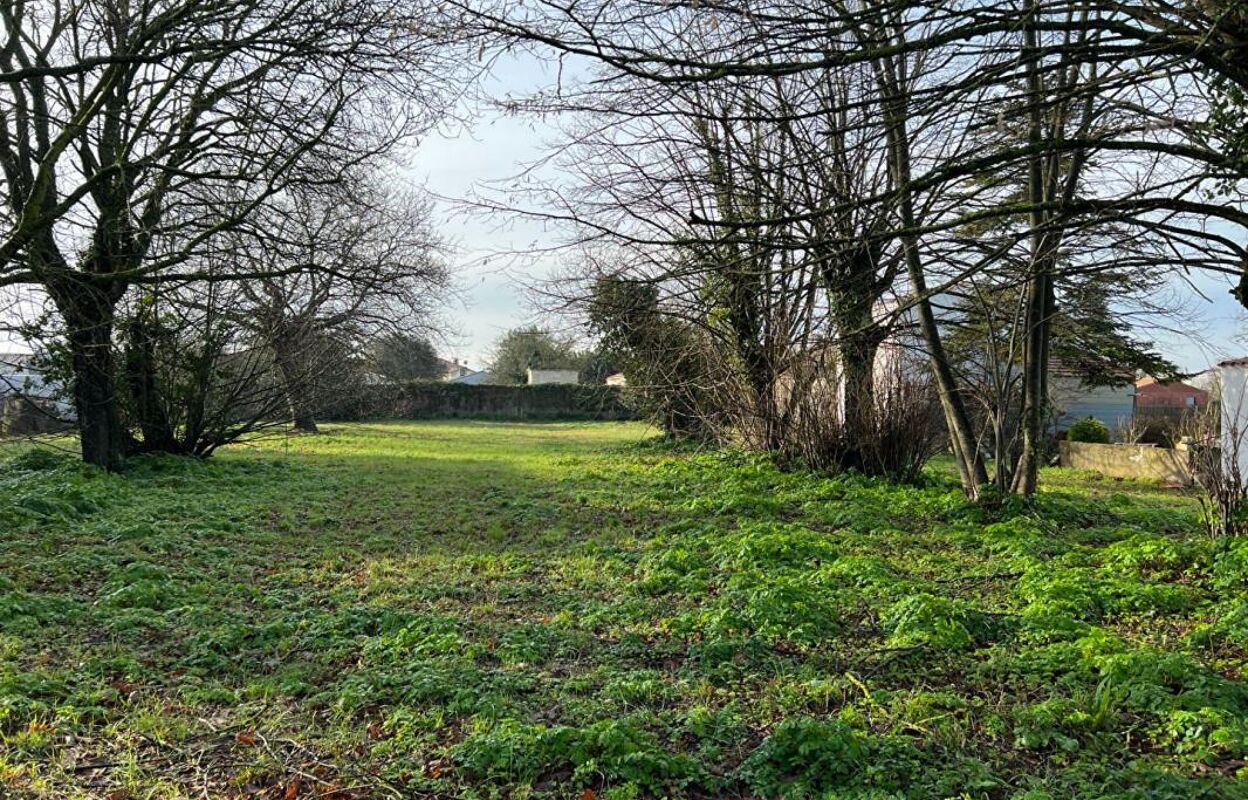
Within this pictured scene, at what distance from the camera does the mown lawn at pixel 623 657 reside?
317 centimetres

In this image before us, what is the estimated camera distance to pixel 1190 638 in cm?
442

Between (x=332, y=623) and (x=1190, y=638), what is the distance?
4.98 m

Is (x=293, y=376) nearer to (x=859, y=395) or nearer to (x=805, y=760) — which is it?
(x=859, y=395)

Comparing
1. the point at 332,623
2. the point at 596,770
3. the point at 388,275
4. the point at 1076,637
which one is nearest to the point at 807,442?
the point at 388,275

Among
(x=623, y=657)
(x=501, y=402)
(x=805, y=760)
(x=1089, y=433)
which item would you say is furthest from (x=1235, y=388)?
(x=501, y=402)

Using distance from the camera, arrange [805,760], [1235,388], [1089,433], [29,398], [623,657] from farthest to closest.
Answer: [1089,433] → [1235,388] → [29,398] → [623,657] → [805,760]

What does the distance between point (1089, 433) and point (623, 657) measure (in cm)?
2091

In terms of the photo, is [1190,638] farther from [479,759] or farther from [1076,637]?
[479,759]

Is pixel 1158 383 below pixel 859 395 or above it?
above

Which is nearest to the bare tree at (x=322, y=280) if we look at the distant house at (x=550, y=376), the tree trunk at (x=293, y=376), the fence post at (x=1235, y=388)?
the tree trunk at (x=293, y=376)

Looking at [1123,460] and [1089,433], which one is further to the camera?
[1089,433]

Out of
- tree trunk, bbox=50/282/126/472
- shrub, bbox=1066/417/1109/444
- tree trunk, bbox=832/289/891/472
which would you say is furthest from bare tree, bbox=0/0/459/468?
shrub, bbox=1066/417/1109/444

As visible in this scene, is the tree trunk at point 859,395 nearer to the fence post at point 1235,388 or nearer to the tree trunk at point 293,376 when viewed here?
the fence post at point 1235,388

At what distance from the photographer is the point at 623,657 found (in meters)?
4.49
